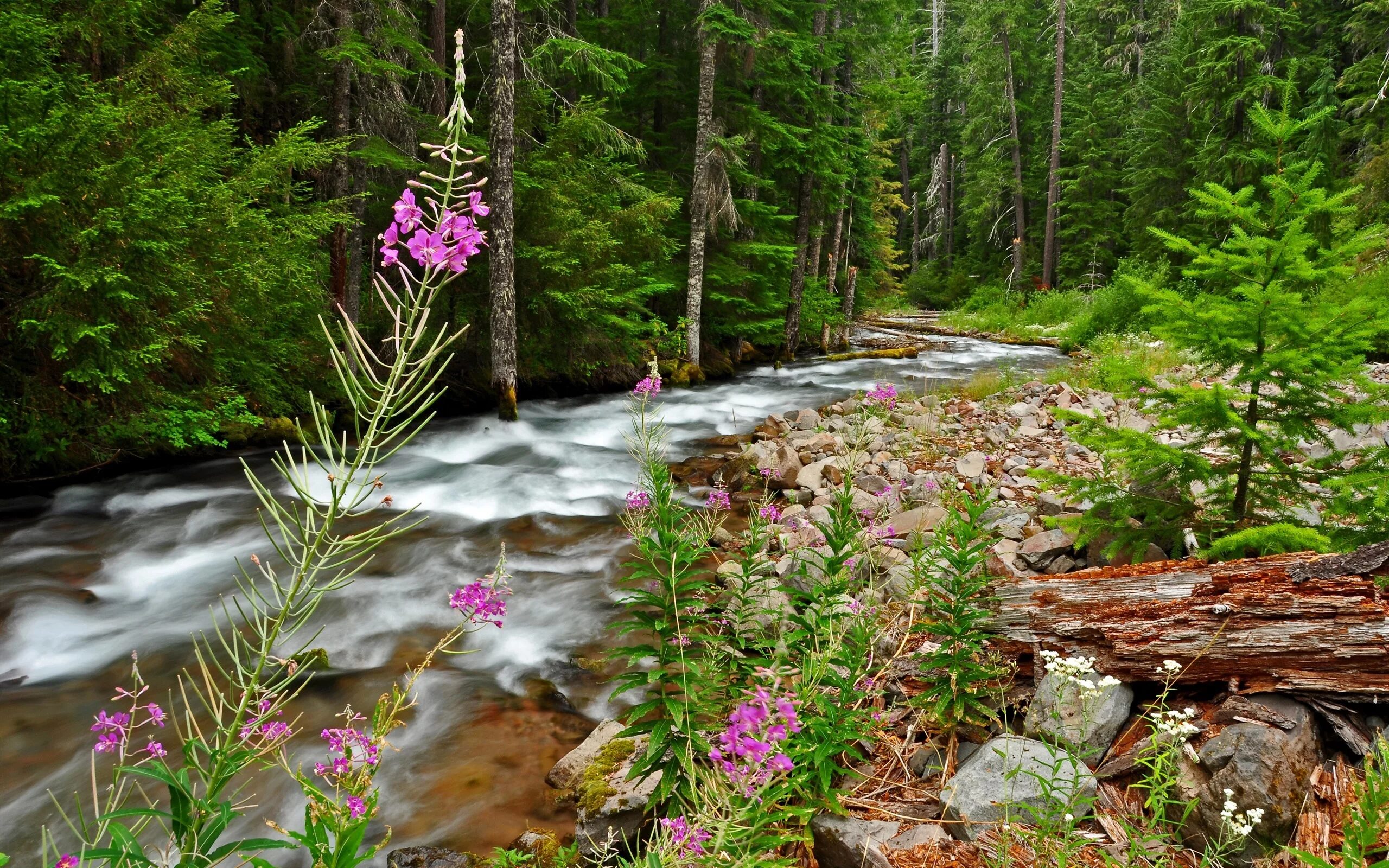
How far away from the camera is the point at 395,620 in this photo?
18.5ft

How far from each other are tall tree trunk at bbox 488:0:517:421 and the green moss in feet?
25.4

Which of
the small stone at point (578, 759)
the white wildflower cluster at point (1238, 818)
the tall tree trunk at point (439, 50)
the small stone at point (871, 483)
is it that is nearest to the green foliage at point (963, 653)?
the white wildflower cluster at point (1238, 818)

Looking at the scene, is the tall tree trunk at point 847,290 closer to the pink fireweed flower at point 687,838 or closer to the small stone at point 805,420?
the small stone at point 805,420

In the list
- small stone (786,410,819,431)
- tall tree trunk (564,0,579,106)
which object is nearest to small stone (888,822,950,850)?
small stone (786,410,819,431)

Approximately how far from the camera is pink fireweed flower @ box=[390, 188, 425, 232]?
1.41m

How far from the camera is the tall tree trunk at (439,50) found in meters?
11.9

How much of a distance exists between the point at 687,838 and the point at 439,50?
567 inches

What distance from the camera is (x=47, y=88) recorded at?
645 centimetres

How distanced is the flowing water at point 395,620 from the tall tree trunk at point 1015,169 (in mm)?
27997

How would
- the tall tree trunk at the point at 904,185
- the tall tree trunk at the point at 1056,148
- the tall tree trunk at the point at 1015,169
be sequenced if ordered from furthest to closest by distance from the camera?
1. the tall tree trunk at the point at 904,185
2. the tall tree trunk at the point at 1015,169
3. the tall tree trunk at the point at 1056,148

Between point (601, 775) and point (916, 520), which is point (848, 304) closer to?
point (916, 520)

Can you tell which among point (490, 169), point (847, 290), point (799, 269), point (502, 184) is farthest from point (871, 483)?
point (847, 290)

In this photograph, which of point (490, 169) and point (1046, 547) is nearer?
point (1046, 547)

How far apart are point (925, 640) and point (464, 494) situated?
20.5 feet
